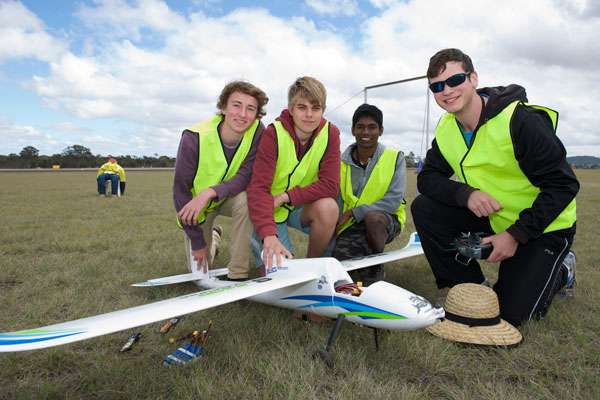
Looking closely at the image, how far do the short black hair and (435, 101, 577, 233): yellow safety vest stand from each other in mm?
1028

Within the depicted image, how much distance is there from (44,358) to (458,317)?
334cm

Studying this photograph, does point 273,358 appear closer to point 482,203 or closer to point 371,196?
point 482,203

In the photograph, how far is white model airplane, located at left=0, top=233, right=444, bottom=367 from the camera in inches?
82.7

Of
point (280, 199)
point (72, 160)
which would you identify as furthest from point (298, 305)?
point (72, 160)

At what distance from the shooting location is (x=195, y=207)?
393cm

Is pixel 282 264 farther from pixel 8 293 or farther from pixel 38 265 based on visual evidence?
pixel 38 265

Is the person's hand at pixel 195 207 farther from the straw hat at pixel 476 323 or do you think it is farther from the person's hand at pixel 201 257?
the straw hat at pixel 476 323

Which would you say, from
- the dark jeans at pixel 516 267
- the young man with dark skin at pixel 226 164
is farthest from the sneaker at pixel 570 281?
the young man with dark skin at pixel 226 164

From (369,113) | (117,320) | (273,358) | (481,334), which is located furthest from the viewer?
(369,113)

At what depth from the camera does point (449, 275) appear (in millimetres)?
4090

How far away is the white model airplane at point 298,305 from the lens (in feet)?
6.89

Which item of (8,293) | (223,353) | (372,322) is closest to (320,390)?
(372,322)

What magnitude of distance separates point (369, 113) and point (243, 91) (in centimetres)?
165

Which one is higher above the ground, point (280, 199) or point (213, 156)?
point (213, 156)
